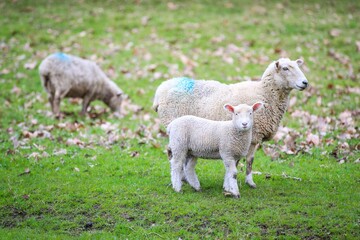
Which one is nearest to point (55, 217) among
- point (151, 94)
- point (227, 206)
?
point (227, 206)

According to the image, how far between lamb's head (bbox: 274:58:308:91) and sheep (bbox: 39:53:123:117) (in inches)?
282

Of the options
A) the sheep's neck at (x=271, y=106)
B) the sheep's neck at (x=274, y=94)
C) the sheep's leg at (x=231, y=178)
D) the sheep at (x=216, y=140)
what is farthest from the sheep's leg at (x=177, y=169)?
the sheep's neck at (x=274, y=94)

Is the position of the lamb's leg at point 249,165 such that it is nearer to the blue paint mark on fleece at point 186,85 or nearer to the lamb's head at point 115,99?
the blue paint mark on fleece at point 186,85

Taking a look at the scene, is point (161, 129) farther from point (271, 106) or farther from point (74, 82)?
point (271, 106)

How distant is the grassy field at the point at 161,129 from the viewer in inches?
306

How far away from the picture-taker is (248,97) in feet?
30.0

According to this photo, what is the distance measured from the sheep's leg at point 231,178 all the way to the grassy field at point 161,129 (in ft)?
0.44

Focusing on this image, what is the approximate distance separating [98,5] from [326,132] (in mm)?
16784

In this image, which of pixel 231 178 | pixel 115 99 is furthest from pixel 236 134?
pixel 115 99

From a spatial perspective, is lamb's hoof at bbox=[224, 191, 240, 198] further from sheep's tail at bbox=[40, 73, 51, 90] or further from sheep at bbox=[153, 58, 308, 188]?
sheep's tail at bbox=[40, 73, 51, 90]

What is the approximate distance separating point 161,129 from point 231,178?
510 cm

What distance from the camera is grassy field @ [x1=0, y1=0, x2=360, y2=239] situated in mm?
7762

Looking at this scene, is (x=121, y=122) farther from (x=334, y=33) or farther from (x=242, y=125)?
(x=334, y=33)

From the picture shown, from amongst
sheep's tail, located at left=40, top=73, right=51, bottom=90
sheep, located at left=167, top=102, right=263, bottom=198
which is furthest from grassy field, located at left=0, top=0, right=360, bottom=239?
sheep's tail, located at left=40, top=73, right=51, bottom=90
